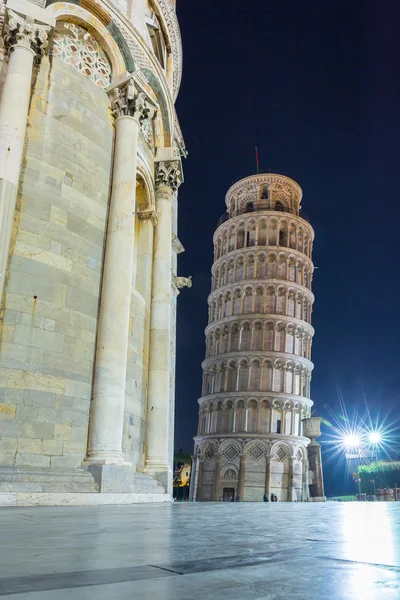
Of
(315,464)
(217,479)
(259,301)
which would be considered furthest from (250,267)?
(315,464)

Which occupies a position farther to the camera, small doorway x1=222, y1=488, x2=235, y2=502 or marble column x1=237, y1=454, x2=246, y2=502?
small doorway x1=222, y1=488, x2=235, y2=502

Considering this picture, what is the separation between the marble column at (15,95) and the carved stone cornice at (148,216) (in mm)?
5298

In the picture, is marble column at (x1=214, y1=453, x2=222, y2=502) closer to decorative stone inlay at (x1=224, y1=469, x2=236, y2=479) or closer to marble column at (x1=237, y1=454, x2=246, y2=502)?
decorative stone inlay at (x1=224, y1=469, x2=236, y2=479)

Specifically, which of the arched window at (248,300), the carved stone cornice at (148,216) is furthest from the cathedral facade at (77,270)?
the arched window at (248,300)

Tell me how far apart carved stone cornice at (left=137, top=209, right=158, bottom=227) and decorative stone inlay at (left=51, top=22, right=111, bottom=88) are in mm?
3690

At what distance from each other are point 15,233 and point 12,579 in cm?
881

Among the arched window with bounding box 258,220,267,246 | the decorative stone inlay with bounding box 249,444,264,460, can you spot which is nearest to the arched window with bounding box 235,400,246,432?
the decorative stone inlay with bounding box 249,444,264,460

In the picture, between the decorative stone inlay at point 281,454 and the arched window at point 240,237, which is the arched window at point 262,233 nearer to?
the arched window at point 240,237

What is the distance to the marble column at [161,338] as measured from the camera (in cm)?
1369

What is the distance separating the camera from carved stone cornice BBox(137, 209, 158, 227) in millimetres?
15647

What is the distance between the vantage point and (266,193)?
67500 millimetres

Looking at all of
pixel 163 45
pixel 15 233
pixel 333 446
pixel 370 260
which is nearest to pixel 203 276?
pixel 370 260

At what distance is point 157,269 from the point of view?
15.3 meters

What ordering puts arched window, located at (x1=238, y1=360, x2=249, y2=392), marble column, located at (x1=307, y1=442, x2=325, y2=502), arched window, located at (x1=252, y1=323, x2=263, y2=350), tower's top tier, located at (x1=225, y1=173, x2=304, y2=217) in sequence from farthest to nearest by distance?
tower's top tier, located at (x1=225, y1=173, x2=304, y2=217) → arched window, located at (x1=252, y1=323, x2=263, y2=350) → arched window, located at (x1=238, y1=360, x2=249, y2=392) → marble column, located at (x1=307, y1=442, x2=325, y2=502)
